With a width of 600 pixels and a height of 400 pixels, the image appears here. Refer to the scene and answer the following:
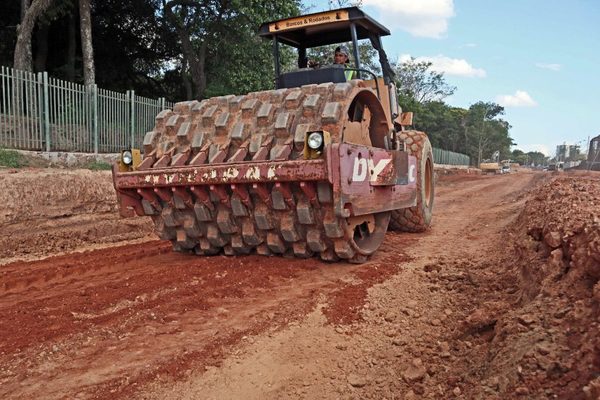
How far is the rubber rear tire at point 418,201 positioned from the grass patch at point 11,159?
6.45 metres

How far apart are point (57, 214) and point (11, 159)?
5.42 feet

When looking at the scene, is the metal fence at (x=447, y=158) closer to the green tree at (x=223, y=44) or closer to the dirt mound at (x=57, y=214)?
the green tree at (x=223, y=44)

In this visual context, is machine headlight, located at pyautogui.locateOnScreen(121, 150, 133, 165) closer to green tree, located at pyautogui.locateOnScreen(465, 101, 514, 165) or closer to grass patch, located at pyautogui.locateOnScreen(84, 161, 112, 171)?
grass patch, located at pyautogui.locateOnScreen(84, 161, 112, 171)

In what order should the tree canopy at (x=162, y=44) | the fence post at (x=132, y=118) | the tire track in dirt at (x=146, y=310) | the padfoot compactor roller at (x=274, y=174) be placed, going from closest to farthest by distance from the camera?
the tire track in dirt at (x=146, y=310) → the padfoot compactor roller at (x=274, y=174) → the fence post at (x=132, y=118) → the tree canopy at (x=162, y=44)

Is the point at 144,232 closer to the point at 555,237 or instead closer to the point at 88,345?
the point at 88,345

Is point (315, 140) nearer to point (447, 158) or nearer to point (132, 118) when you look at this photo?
→ point (132, 118)

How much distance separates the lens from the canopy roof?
6.10 meters

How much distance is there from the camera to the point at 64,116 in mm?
10961

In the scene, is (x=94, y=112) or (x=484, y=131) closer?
(x=94, y=112)

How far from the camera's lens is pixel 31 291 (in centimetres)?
445

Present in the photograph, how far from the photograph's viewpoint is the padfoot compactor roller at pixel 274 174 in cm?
433

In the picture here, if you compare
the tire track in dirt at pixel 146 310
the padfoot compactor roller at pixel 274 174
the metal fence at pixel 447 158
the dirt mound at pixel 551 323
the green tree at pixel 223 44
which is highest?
the green tree at pixel 223 44

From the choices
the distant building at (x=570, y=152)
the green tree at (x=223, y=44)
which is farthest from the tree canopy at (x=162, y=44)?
the distant building at (x=570, y=152)

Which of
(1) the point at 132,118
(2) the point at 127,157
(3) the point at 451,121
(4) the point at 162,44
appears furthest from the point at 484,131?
(2) the point at 127,157
